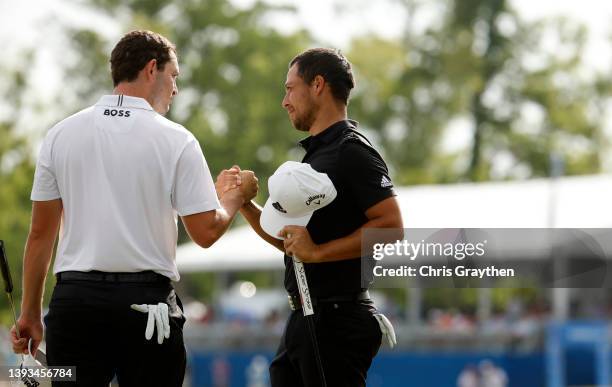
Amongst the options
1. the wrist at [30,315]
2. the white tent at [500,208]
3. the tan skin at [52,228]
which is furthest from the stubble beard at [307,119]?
the white tent at [500,208]

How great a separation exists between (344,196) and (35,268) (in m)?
1.30

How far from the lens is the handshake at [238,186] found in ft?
18.3

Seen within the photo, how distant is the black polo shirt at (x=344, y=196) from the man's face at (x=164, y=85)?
0.69 metres

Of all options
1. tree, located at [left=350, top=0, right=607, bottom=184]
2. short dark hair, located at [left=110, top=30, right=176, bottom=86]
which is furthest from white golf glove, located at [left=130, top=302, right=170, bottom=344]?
tree, located at [left=350, top=0, right=607, bottom=184]

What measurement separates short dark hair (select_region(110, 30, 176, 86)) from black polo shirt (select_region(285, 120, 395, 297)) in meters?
0.81

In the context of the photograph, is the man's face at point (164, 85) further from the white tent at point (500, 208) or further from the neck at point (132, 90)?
the white tent at point (500, 208)

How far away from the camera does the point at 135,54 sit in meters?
5.15

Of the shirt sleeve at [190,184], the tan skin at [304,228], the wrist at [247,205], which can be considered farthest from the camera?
the wrist at [247,205]

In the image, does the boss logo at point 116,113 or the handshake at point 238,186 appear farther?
the handshake at point 238,186

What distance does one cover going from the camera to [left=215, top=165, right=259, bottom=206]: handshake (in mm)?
5578

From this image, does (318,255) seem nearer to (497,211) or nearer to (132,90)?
(132,90)

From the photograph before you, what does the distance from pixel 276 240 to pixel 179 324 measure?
686 mm

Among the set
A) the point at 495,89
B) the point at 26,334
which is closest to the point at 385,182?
the point at 26,334

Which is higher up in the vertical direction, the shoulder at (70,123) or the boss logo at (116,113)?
the boss logo at (116,113)
